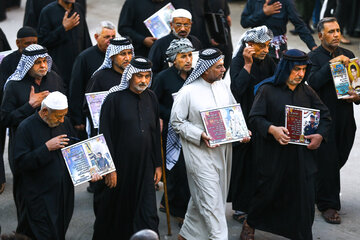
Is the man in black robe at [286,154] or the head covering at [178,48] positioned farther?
the head covering at [178,48]

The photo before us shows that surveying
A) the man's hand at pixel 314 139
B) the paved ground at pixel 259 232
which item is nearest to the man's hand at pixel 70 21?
the paved ground at pixel 259 232

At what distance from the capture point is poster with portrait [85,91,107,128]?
780 cm

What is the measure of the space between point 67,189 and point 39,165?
1.33ft

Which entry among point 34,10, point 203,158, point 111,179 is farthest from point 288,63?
point 34,10

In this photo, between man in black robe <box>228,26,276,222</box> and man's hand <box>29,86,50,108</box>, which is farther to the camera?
man in black robe <box>228,26,276,222</box>

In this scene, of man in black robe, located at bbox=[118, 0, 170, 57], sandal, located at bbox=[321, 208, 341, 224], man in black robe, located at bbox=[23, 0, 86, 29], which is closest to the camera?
sandal, located at bbox=[321, 208, 341, 224]

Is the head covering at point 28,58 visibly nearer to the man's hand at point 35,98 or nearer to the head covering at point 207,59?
the man's hand at point 35,98

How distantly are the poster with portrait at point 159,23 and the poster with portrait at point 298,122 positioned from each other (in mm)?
3160

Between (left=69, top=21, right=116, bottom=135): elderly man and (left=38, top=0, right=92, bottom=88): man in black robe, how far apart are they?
1411 millimetres

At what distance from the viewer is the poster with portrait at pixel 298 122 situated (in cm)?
721

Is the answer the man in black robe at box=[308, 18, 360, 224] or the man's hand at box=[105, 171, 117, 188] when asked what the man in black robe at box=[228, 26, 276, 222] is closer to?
the man in black robe at box=[308, 18, 360, 224]

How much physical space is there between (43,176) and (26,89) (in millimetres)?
1306

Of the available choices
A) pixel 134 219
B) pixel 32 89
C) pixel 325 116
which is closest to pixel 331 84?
pixel 325 116

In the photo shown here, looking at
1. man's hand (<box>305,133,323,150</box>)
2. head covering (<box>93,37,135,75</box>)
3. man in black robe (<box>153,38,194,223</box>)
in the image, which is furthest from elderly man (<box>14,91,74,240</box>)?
man's hand (<box>305,133,323,150</box>)
